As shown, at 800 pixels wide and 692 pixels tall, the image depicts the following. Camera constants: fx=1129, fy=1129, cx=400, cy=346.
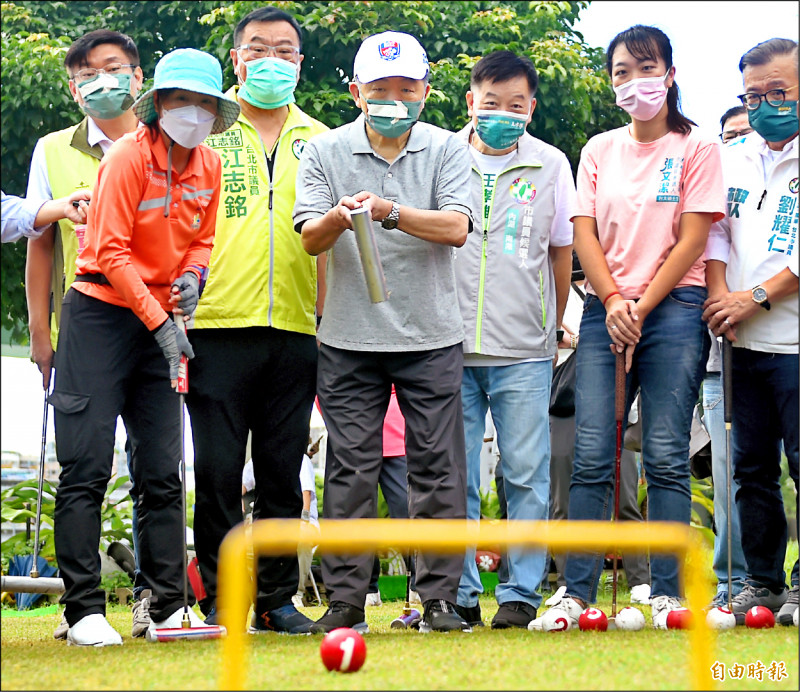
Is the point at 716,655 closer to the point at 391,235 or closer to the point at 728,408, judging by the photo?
the point at 728,408

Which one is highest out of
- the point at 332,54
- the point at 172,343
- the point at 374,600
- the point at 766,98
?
the point at 332,54

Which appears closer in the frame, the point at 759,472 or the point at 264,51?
the point at 759,472

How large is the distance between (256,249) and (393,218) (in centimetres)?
72

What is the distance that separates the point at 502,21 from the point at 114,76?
7.86 metres

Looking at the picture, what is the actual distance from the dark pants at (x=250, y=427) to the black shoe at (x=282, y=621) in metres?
0.03

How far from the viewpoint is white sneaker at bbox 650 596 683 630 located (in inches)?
160

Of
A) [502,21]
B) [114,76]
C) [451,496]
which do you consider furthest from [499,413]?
[502,21]

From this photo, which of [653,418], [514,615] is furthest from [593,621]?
[653,418]

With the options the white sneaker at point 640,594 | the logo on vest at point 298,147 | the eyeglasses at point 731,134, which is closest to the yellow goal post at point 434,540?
the logo on vest at point 298,147

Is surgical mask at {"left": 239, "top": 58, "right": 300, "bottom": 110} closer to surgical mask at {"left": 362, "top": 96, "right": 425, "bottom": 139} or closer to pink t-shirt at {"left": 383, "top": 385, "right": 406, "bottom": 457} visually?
surgical mask at {"left": 362, "top": 96, "right": 425, "bottom": 139}

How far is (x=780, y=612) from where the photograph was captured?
418 centimetres

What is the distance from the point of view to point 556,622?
4.08 metres

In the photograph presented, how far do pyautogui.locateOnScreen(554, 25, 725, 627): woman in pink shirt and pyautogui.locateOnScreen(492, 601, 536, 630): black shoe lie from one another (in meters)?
0.18

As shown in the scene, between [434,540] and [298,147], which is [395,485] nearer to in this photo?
[298,147]
